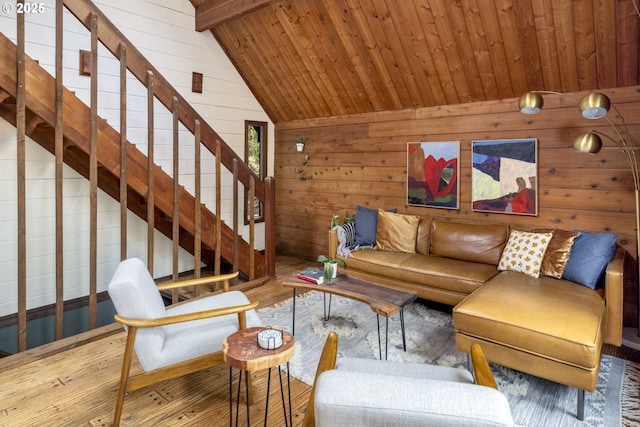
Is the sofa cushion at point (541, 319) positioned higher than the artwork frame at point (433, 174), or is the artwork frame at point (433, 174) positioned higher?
the artwork frame at point (433, 174)

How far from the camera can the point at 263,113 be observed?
19.3 feet

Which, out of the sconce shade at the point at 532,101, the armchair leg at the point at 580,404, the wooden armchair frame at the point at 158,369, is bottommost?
the armchair leg at the point at 580,404

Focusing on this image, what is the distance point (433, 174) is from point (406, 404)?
365cm

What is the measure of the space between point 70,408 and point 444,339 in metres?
2.56

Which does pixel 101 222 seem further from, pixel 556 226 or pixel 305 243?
pixel 556 226

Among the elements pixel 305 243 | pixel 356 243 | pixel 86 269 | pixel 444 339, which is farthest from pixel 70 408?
pixel 305 243

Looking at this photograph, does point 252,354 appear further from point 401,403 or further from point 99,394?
point 99,394

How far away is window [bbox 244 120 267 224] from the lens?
571 cm

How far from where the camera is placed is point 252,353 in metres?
1.68

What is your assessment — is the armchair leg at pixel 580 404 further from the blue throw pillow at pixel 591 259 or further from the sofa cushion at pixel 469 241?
the sofa cushion at pixel 469 241

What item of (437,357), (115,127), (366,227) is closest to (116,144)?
(115,127)

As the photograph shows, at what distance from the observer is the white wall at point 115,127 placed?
11.8ft

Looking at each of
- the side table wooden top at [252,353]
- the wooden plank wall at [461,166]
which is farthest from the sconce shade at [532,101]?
the side table wooden top at [252,353]

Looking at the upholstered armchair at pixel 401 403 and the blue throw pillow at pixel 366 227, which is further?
the blue throw pillow at pixel 366 227
